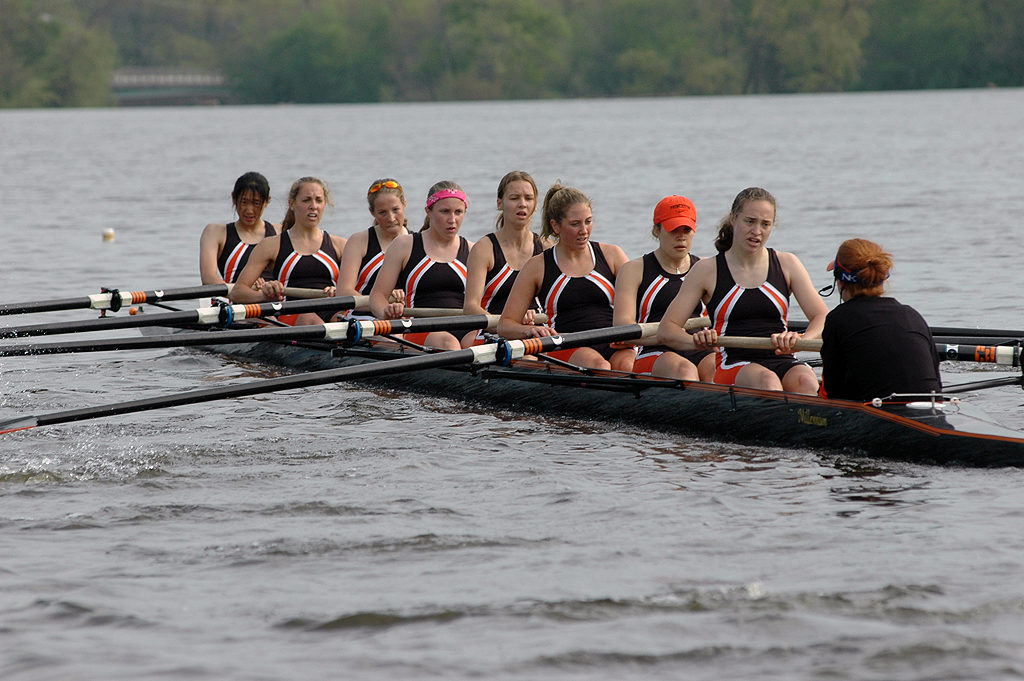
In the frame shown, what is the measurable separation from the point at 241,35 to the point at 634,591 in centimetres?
12208

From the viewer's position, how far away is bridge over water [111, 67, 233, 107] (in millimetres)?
102812

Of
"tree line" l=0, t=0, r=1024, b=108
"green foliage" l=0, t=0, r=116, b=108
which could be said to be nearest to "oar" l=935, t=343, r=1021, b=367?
"tree line" l=0, t=0, r=1024, b=108

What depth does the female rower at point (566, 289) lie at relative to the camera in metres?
8.27

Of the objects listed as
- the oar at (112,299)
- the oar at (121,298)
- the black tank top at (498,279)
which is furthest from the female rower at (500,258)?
the oar at (112,299)

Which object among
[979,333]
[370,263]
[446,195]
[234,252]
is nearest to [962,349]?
[979,333]

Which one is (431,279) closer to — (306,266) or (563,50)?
(306,266)

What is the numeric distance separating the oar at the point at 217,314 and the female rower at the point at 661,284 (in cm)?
252

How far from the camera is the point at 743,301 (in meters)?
7.36

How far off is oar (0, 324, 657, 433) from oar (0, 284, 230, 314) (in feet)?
10.6

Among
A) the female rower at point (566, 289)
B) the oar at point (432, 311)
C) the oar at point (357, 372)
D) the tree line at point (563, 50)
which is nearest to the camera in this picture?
the oar at point (357, 372)

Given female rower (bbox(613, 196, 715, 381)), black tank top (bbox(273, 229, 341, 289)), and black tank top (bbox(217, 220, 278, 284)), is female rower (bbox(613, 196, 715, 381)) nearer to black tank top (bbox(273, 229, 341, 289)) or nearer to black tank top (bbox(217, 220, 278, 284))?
black tank top (bbox(273, 229, 341, 289))

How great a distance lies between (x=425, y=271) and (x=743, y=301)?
2.85 metres

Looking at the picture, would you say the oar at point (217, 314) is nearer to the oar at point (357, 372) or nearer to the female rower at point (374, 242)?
the female rower at point (374, 242)

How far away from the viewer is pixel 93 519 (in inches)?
243
